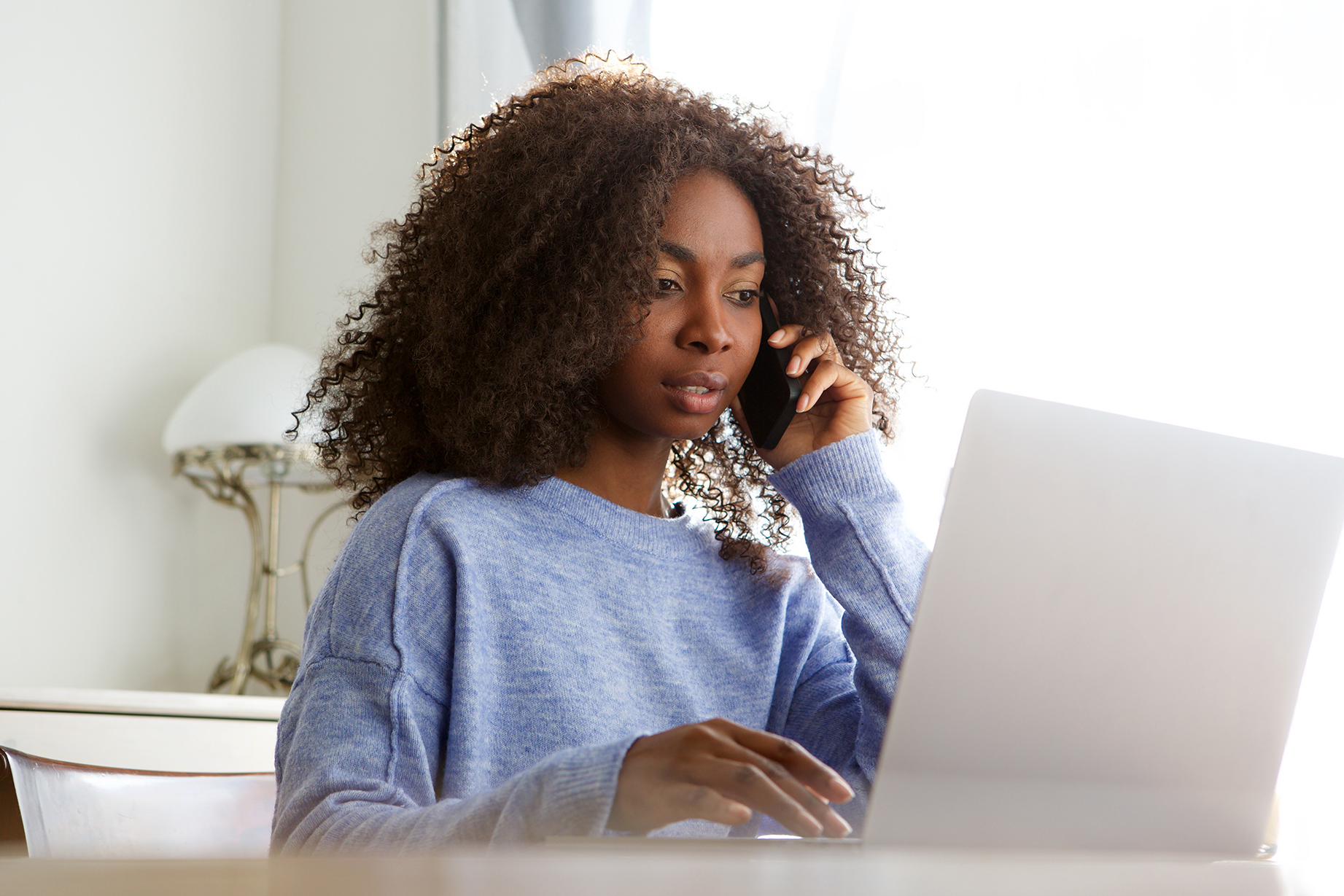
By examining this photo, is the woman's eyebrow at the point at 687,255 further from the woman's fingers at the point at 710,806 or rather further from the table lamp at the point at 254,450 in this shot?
the table lamp at the point at 254,450

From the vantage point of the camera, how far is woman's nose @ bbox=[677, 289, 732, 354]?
38.5 inches

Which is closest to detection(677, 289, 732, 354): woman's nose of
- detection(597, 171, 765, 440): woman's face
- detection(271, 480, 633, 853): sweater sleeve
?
detection(597, 171, 765, 440): woman's face

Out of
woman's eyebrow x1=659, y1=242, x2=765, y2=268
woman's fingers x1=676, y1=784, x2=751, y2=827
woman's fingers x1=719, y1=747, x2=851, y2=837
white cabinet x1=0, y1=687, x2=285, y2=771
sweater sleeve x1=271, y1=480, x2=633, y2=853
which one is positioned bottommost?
white cabinet x1=0, y1=687, x2=285, y2=771

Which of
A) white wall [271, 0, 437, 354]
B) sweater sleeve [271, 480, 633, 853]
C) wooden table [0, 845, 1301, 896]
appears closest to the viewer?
wooden table [0, 845, 1301, 896]

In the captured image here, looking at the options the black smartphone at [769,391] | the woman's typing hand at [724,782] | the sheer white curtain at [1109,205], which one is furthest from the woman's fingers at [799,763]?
the sheer white curtain at [1109,205]

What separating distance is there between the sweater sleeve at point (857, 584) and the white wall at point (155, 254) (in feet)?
4.94

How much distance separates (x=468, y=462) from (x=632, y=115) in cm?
36

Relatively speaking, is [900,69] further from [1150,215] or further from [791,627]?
[791,627]

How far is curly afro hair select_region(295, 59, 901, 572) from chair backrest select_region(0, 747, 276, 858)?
0.31 metres

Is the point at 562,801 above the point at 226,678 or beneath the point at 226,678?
above

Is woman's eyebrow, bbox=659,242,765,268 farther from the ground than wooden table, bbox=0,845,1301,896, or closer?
farther from the ground

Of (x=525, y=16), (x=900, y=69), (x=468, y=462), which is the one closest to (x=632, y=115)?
(x=468, y=462)

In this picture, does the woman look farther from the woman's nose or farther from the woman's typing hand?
the woman's typing hand

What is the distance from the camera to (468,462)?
985 millimetres
